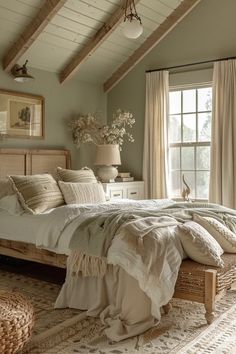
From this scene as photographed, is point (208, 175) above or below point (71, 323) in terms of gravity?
above

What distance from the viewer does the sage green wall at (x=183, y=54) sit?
5.61m

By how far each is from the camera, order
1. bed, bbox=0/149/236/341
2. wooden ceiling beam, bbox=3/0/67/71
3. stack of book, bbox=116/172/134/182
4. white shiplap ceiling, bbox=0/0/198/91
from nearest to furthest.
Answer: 1. bed, bbox=0/149/236/341
2. wooden ceiling beam, bbox=3/0/67/71
3. white shiplap ceiling, bbox=0/0/198/91
4. stack of book, bbox=116/172/134/182

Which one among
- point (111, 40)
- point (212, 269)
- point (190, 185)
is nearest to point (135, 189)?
point (190, 185)

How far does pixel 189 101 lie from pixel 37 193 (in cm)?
288

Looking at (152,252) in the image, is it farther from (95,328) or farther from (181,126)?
(181,126)

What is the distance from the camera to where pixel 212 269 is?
2.98 metres

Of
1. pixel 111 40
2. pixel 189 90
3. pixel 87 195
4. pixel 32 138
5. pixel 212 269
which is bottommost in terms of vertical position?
pixel 212 269

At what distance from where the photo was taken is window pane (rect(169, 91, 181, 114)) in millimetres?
6168

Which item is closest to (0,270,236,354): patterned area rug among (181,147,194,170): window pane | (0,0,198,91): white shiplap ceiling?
(181,147,194,170): window pane

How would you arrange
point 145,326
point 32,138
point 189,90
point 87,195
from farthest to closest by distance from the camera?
point 189,90, point 32,138, point 87,195, point 145,326

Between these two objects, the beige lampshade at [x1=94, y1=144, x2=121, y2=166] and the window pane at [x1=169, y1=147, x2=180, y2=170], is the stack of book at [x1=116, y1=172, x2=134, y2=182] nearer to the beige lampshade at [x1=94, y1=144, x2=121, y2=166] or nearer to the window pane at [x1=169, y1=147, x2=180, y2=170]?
the beige lampshade at [x1=94, y1=144, x2=121, y2=166]

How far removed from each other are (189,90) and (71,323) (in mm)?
3988

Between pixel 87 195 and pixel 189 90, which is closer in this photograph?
pixel 87 195

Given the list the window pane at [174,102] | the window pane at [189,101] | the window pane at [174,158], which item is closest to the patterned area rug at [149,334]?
the window pane at [174,158]
